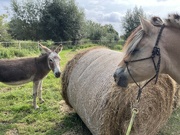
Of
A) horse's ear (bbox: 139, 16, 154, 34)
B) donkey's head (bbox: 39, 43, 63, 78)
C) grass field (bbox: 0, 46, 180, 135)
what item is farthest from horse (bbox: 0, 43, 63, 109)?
horse's ear (bbox: 139, 16, 154, 34)

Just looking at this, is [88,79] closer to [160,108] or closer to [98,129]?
[98,129]

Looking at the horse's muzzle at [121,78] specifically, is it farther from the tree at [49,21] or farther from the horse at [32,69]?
the tree at [49,21]

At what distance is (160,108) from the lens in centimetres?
388

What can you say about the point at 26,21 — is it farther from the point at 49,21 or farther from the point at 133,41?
the point at 133,41

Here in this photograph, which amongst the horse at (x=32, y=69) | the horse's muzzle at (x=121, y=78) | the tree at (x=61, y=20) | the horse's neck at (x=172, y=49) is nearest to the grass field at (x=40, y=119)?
the horse at (x=32, y=69)

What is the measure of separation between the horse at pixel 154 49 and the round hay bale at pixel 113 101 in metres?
0.82

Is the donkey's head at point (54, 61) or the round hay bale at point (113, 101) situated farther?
the donkey's head at point (54, 61)

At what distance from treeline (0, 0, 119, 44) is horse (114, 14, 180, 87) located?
29.1 meters

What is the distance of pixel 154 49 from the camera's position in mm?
2486

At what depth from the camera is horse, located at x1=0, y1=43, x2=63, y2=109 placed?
21.2 ft

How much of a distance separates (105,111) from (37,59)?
4084 mm

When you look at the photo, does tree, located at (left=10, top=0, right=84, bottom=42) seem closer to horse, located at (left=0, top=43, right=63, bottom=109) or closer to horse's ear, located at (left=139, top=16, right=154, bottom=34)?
horse, located at (left=0, top=43, right=63, bottom=109)

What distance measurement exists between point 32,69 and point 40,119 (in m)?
1.77

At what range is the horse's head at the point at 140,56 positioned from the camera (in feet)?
8.28
